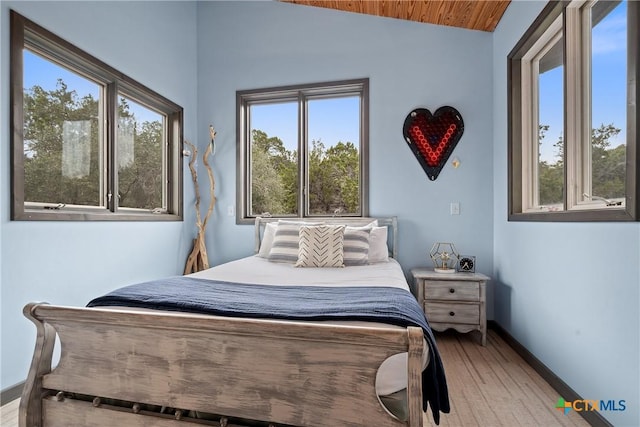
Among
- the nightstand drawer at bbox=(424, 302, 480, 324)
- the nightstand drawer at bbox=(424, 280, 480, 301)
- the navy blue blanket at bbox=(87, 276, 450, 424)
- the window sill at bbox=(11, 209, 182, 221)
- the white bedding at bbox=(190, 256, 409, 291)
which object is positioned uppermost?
the window sill at bbox=(11, 209, 182, 221)

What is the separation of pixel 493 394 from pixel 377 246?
1271mm

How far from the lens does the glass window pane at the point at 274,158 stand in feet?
11.6

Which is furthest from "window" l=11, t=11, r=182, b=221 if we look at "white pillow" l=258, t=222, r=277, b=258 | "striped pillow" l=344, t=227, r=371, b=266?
"striped pillow" l=344, t=227, r=371, b=266

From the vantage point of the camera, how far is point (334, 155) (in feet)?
11.2

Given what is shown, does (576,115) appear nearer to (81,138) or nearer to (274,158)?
(274,158)

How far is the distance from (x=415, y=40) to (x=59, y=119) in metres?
3.00

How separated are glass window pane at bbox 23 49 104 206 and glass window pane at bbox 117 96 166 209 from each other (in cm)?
22

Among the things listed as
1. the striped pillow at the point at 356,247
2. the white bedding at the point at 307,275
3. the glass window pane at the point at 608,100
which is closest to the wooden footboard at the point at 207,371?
the white bedding at the point at 307,275

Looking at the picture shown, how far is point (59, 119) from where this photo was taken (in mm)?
2258

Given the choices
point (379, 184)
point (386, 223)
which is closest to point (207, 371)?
point (386, 223)

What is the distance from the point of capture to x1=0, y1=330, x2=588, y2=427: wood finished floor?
1634 millimetres

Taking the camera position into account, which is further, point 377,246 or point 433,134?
point 433,134

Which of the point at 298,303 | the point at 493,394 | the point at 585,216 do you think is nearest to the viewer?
the point at 298,303

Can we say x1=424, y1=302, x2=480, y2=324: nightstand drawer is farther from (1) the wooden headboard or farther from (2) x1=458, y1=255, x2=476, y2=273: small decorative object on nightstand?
(1) the wooden headboard
